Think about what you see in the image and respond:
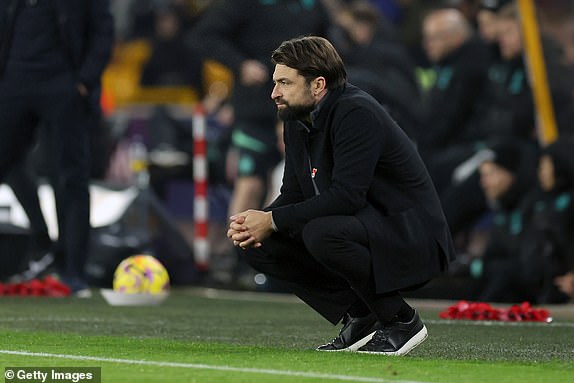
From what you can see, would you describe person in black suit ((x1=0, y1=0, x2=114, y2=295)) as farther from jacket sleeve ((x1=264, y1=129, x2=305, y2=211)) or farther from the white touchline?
the white touchline

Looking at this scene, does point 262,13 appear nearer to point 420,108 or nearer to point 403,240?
point 420,108

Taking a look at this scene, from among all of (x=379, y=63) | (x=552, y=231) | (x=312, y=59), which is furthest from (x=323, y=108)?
(x=379, y=63)

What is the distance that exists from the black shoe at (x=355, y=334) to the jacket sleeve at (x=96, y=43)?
15.9 ft

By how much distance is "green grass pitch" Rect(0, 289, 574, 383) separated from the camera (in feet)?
21.9

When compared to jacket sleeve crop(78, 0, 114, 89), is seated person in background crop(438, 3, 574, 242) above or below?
below

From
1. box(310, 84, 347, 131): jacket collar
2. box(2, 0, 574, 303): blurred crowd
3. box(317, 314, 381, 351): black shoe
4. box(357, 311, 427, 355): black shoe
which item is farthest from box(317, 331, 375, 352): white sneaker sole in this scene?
box(2, 0, 574, 303): blurred crowd

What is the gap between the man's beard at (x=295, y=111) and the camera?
7719 mm

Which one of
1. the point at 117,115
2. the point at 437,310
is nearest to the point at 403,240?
the point at 437,310

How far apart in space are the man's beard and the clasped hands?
449 millimetres

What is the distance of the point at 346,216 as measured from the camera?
24.9 ft

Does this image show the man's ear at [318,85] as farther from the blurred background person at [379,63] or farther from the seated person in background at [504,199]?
the blurred background person at [379,63]

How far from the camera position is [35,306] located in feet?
37.3

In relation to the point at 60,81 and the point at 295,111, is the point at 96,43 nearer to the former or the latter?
the point at 60,81

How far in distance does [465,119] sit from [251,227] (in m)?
7.64
